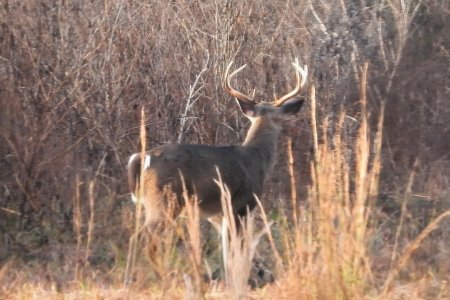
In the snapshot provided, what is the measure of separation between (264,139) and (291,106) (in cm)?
37

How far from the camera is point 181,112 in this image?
35.6 feet

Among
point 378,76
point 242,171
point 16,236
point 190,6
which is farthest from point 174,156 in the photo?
point 378,76

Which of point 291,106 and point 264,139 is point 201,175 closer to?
point 264,139

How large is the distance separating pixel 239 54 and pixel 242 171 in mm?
2739

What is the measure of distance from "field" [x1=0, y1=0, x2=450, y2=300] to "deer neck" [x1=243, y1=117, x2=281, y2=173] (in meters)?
0.51

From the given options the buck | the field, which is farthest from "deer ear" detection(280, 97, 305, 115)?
the buck

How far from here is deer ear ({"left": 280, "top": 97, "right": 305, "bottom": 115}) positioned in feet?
30.5

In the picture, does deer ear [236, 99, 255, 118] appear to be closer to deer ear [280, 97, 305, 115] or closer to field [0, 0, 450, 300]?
deer ear [280, 97, 305, 115]

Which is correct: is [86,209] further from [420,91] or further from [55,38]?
[420,91]

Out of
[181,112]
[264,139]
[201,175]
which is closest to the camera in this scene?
[201,175]

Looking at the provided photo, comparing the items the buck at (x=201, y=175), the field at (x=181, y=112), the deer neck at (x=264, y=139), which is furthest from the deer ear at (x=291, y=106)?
the buck at (x=201, y=175)

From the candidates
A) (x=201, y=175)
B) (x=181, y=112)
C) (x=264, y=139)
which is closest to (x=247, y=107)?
(x=264, y=139)

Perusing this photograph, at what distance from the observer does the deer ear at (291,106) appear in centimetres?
930

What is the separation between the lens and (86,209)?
1004 cm
